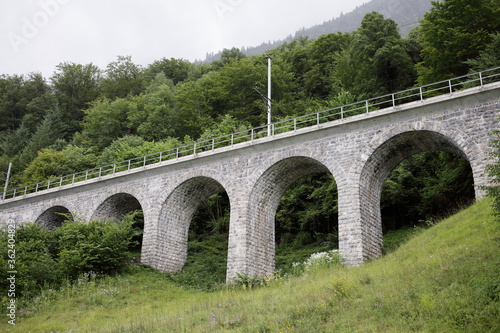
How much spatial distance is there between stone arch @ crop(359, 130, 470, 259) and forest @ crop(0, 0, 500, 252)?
2.82 metres

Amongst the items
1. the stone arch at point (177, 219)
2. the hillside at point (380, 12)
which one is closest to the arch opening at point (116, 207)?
the stone arch at point (177, 219)

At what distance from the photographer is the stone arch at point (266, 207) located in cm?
2222

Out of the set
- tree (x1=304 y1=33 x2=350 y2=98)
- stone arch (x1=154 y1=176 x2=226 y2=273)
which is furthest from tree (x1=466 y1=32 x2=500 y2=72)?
tree (x1=304 y1=33 x2=350 y2=98)

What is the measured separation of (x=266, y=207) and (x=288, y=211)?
763 centimetres

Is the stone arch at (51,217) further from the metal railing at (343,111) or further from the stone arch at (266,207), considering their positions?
the stone arch at (266,207)

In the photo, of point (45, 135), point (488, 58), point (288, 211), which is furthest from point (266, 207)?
point (45, 135)

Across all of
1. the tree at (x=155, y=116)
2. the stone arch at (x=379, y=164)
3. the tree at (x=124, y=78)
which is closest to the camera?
the stone arch at (x=379, y=164)

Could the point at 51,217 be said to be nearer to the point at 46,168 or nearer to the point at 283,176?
the point at 46,168

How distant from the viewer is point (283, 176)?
23.7m

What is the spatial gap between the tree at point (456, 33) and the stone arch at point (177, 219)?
14.6 m

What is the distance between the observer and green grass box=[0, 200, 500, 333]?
33.2ft

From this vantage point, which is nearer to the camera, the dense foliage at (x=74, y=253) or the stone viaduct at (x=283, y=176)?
the stone viaduct at (x=283, y=176)

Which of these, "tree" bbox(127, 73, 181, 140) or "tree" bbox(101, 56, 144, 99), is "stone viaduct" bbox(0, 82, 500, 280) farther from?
"tree" bbox(101, 56, 144, 99)

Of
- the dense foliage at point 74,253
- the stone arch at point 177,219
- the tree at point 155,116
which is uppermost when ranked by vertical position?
the tree at point 155,116
